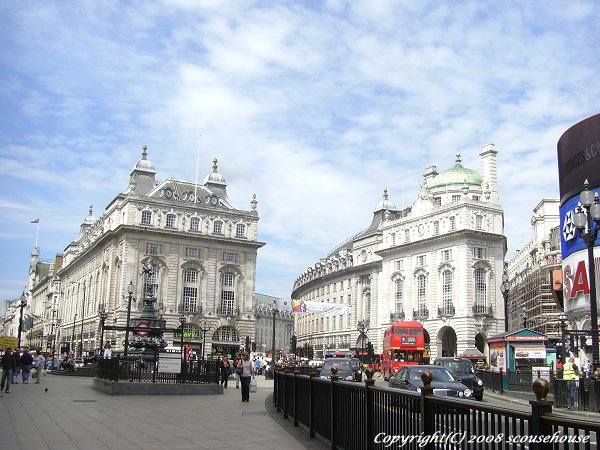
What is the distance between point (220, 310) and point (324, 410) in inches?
2841

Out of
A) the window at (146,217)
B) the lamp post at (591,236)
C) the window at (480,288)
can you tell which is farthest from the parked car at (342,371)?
the window at (146,217)

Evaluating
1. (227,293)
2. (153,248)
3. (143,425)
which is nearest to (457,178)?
(227,293)

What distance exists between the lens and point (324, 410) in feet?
39.2

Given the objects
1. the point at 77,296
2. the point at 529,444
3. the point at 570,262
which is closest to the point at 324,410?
the point at 529,444

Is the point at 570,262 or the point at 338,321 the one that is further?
the point at 338,321

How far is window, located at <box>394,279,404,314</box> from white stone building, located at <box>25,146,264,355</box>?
18.7 meters

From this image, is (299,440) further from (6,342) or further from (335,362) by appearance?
(6,342)

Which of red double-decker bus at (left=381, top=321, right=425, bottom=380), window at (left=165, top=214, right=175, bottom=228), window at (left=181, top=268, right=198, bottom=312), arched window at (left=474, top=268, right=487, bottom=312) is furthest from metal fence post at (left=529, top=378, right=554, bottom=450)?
window at (left=165, top=214, right=175, bottom=228)

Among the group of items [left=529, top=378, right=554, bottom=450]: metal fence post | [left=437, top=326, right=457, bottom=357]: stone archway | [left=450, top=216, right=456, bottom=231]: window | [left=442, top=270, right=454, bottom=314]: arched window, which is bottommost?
[left=529, top=378, right=554, bottom=450]: metal fence post

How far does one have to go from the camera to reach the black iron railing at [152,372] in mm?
25609

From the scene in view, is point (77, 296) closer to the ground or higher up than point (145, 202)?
closer to the ground

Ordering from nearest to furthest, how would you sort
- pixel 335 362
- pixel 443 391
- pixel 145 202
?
1. pixel 443 391
2. pixel 335 362
3. pixel 145 202

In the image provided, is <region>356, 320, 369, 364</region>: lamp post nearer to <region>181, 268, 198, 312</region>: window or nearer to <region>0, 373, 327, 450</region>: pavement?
<region>181, 268, 198, 312</region>: window

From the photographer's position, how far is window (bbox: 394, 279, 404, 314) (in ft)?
272
